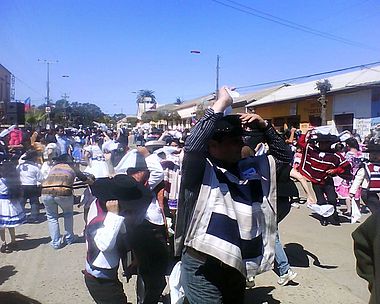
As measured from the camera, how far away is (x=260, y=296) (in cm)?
453

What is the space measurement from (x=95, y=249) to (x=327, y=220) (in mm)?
6183

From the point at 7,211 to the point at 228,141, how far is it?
16.7 ft

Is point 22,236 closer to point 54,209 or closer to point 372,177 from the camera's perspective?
point 54,209

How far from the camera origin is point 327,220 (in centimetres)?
801

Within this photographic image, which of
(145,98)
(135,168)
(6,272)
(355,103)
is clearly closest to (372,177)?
(135,168)

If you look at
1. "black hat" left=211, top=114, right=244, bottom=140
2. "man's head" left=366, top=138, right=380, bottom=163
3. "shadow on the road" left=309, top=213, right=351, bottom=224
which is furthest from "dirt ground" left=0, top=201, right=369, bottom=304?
"black hat" left=211, top=114, right=244, bottom=140

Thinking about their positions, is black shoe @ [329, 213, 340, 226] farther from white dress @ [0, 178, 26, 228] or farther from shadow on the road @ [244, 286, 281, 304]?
white dress @ [0, 178, 26, 228]

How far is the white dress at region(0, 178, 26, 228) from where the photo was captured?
21.0ft

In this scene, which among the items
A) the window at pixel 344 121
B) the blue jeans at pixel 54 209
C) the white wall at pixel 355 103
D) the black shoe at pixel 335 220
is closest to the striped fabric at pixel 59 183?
the blue jeans at pixel 54 209

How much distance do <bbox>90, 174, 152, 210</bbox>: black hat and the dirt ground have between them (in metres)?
1.87

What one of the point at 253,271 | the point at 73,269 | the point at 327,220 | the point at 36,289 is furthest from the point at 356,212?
the point at 253,271

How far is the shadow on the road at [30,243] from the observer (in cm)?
663

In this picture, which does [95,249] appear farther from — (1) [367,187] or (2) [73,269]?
(1) [367,187]

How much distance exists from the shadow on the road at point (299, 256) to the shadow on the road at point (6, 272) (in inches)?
141
